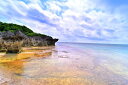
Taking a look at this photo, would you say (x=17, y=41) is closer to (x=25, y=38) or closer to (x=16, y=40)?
(x=16, y=40)

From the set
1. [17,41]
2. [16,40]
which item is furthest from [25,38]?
[17,41]

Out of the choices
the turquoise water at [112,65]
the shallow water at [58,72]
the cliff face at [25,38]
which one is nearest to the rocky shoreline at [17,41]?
the cliff face at [25,38]

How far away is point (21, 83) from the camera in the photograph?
4.89m

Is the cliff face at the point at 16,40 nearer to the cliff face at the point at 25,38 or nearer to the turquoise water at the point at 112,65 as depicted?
the cliff face at the point at 25,38

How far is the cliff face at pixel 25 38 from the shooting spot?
2281 centimetres

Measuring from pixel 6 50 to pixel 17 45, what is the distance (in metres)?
1.61

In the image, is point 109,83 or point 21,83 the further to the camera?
point 109,83

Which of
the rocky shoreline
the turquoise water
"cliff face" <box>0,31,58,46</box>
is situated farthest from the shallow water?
"cliff face" <box>0,31,58,46</box>

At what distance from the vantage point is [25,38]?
2975 cm

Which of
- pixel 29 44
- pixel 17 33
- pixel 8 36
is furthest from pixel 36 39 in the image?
pixel 8 36

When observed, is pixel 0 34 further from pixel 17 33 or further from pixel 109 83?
pixel 109 83

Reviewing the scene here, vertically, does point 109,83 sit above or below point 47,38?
below

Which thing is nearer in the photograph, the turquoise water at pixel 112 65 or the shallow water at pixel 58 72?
the shallow water at pixel 58 72

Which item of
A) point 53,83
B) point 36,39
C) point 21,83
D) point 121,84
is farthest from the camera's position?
point 36,39
